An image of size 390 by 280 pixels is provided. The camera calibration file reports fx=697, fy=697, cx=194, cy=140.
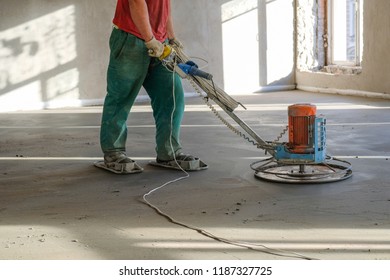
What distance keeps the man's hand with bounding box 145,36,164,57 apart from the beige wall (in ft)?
20.2

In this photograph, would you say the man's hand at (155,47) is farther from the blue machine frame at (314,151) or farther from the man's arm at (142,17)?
the blue machine frame at (314,151)

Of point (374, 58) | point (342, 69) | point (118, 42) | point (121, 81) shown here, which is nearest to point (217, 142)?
point (121, 81)

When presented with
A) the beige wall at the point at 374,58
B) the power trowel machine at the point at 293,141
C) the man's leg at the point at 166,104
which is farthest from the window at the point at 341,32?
the power trowel machine at the point at 293,141

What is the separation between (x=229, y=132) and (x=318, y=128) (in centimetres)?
263

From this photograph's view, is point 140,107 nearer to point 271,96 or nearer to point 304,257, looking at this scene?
point 271,96

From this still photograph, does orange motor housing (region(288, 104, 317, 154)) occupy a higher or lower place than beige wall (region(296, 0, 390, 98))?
lower

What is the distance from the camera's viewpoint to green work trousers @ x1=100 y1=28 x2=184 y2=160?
475 cm

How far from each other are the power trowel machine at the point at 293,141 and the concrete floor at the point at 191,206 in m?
→ 0.15

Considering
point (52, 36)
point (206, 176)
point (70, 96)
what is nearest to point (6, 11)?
point (52, 36)

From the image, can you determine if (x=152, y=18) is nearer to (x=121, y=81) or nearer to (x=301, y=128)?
(x=121, y=81)

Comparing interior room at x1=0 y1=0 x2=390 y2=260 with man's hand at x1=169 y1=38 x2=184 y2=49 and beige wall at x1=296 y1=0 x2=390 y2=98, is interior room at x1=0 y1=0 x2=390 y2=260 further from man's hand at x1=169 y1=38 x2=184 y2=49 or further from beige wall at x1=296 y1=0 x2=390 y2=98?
man's hand at x1=169 y1=38 x2=184 y2=49

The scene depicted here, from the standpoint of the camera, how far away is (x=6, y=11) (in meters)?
10.1

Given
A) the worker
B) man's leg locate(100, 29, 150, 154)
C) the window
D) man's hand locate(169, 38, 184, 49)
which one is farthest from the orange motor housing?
the window

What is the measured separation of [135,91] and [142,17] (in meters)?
0.60
